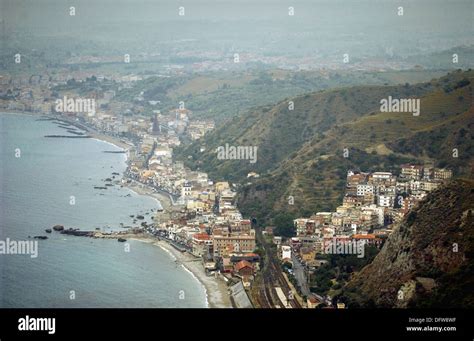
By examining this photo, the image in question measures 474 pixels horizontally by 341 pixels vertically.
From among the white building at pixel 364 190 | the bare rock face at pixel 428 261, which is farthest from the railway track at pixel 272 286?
the white building at pixel 364 190

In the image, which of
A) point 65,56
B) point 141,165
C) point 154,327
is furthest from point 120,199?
point 65,56

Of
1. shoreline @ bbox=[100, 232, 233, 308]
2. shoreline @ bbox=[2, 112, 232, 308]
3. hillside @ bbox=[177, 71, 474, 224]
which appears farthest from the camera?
hillside @ bbox=[177, 71, 474, 224]

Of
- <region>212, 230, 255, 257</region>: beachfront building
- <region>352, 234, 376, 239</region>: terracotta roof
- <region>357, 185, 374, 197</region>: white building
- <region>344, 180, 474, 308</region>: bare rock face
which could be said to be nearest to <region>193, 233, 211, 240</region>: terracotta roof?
<region>212, 230, 255, 257</region>: beachfront building

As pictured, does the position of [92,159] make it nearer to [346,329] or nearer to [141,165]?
[141,165]

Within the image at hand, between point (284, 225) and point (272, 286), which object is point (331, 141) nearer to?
point (284, 225)

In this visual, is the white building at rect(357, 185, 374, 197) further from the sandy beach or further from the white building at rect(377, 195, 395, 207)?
the sandy beach
